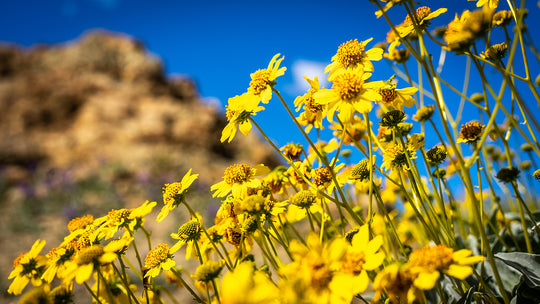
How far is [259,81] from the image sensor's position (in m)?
1.05

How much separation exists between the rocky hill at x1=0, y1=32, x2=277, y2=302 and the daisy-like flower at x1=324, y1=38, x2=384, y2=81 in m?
7.35

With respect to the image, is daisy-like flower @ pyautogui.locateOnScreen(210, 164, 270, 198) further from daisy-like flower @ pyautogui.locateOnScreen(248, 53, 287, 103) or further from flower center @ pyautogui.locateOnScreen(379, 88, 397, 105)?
flower center @ pyautogui.locateOnScreen(379, 88, 397, 105)

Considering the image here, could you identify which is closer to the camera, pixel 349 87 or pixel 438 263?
pixel 438 263

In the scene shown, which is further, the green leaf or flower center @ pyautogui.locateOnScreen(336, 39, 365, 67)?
flower center @ pyautogui.locateOnScreen(336, 39, 365, 67)

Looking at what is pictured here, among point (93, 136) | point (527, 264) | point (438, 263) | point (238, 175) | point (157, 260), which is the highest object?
point (93, 136)

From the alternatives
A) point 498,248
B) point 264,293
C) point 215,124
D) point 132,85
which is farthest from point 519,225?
point 132,85

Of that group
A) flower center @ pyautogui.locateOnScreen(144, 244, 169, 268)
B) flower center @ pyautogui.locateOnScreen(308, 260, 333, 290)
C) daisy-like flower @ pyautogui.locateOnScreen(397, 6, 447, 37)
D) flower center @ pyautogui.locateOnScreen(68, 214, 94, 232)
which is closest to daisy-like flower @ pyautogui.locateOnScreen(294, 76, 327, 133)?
daisy-like flower @ pyautogui.locateOnScreen(397, 6, 447, 37)

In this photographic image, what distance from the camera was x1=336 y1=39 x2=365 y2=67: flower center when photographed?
3.64 feet

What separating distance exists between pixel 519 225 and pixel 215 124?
11.9 metres

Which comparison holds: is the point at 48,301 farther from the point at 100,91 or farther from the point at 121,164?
the point at 100,91

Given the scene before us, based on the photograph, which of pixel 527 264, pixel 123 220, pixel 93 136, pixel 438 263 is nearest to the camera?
pixel 438 263

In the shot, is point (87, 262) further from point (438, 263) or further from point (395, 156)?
point (395, 156)

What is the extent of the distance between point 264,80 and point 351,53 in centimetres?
32

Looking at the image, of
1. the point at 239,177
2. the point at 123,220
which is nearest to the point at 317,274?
the point at 239,177
